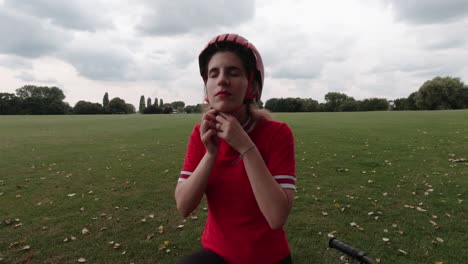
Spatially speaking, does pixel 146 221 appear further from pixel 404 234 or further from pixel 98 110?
pixel 98 110

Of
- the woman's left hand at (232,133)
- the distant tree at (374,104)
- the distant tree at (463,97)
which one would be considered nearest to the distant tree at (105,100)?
the distant tree at (374,104)

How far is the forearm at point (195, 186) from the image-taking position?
1959 mm

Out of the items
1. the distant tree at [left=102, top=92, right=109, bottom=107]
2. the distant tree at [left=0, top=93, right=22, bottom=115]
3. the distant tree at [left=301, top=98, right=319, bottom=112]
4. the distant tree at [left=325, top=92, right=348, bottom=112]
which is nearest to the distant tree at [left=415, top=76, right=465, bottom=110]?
the distant tree at [left=325, top=92, right=348, bottom=112]

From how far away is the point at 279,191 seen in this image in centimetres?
187

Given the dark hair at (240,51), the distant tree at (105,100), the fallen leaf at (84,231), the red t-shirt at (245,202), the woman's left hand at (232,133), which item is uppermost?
the distant tree at (105,100)

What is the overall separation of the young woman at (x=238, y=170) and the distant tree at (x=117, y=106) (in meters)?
128

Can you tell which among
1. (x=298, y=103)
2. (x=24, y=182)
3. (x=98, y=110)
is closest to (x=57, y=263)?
(x=24, y=182)

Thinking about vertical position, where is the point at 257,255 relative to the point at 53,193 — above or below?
above

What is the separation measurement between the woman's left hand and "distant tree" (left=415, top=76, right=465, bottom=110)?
109588 millimetres

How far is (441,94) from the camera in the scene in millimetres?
91625

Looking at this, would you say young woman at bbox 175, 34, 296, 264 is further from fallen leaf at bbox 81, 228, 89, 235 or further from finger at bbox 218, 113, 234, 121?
fallen leaf at bbox 81, 228, 89, 235

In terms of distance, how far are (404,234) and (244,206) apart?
5170 millimetres

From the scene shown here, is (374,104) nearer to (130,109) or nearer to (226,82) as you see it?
(130,109)

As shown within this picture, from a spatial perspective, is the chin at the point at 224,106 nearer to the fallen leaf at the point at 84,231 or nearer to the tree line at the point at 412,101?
the fallen leaf at the point at 84,231
